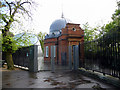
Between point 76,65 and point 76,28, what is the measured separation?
10433 mm

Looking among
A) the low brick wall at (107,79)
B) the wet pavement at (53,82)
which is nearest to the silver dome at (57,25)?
the low brick wall at (107,79)

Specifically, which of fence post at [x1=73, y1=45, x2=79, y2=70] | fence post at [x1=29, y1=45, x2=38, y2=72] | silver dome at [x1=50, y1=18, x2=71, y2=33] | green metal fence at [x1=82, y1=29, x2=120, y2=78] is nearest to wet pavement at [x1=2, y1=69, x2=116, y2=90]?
green metal fence at [x1=82, y1=29, x2=120, y2=78]

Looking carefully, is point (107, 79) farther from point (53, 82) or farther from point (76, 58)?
point (76, 58)

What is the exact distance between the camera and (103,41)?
705cm

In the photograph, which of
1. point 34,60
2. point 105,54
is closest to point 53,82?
point 105,54

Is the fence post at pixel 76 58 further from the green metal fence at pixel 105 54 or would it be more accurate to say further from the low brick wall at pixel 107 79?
the low brick wall at pixel 107 79

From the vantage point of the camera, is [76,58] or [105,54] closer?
[105,54]

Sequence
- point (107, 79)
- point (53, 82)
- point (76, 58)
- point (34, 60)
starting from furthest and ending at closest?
point (76, 58) → point (34, 60) → point (53, 82) → point (107, 79)

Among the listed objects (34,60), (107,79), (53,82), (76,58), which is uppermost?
(76,58)

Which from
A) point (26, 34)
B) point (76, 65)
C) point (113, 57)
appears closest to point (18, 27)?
point (26, 34)

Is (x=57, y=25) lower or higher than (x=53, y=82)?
higher

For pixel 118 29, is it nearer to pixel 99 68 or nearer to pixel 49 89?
pixel 99 68

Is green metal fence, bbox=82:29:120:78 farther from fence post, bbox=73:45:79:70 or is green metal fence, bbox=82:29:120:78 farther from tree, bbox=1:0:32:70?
tree, bbox=1:0:32:70

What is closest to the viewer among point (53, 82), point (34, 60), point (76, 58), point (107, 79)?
point (107, 79)
